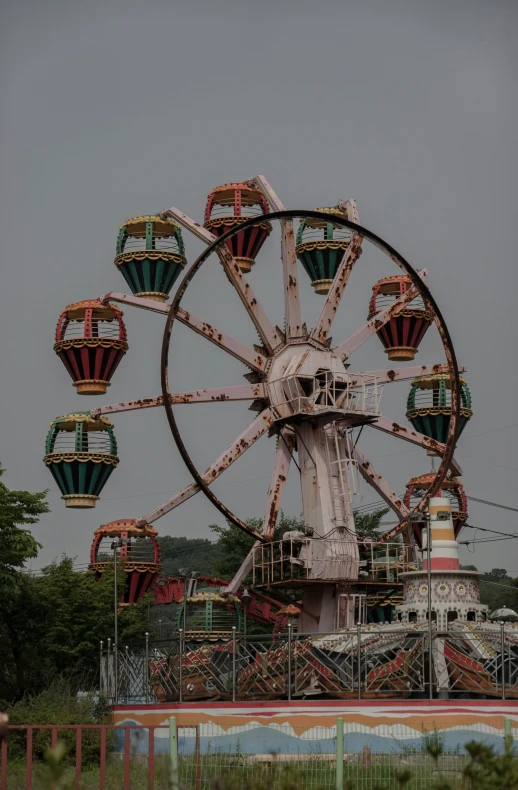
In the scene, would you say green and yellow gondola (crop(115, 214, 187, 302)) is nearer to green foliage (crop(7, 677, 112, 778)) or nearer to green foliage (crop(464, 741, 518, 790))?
green foliage (crop(7, 677, 112, 778))

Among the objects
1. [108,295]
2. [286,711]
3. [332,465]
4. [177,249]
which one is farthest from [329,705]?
[177,249]

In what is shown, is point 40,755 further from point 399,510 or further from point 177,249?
point 177,249

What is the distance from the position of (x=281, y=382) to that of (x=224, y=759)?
1422 centimetres

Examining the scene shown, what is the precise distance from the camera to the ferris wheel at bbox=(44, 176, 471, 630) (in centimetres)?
3462

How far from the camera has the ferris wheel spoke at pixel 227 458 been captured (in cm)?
3506

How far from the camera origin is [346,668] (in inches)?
1169

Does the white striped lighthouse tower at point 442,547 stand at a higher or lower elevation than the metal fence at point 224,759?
higher

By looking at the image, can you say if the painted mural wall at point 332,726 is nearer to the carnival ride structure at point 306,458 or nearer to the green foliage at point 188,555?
the carnival ride structure at point 306,458

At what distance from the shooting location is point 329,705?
92.4 ft

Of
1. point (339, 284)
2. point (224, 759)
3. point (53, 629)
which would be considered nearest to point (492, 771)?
point (224, 759)

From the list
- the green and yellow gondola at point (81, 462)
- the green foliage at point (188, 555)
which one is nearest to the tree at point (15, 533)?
the green and yellow gondola at point (81, 462)

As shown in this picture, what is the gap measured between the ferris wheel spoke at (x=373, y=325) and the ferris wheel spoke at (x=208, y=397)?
118 inches

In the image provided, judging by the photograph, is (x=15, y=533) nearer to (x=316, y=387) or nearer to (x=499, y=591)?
(x=316, y=387)

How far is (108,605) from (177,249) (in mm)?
12398
